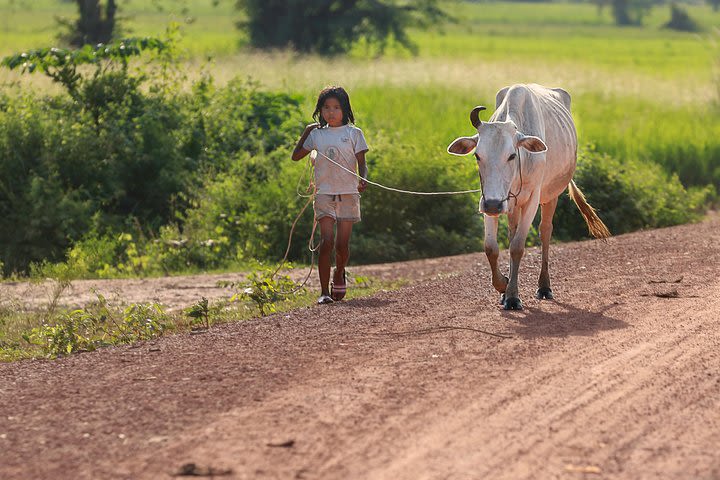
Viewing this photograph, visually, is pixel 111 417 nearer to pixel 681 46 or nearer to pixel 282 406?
pixel 282 406

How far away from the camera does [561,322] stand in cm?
772

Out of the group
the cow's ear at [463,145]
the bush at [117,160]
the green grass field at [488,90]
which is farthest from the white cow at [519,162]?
the bush at [117,160]

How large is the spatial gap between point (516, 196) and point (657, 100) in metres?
16.0

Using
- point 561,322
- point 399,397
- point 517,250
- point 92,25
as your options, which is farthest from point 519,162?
point 92,25

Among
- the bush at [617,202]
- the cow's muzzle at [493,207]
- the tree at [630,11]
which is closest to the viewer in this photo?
the cow's muzzle at [493,207]

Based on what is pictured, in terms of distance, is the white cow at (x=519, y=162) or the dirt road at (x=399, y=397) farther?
the white cow at (x=519, y=162)

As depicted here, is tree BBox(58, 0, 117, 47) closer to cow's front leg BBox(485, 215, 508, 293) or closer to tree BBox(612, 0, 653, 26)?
cow's front leg BBox(485, 215, 508, 293)

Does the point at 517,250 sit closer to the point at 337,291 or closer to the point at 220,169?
the point at 337,291

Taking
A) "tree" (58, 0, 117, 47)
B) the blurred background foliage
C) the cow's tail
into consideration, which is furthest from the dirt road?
"tree" (58, 0, 117, 47)

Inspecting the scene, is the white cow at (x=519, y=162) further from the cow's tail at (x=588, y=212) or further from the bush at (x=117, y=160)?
the bush at (x=117, y=160)

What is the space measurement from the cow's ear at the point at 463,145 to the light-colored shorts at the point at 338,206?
0.94 m

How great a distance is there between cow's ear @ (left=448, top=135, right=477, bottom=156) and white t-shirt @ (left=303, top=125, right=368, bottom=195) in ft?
2.62

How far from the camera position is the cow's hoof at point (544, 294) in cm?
874

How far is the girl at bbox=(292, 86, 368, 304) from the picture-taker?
8.72 metres
